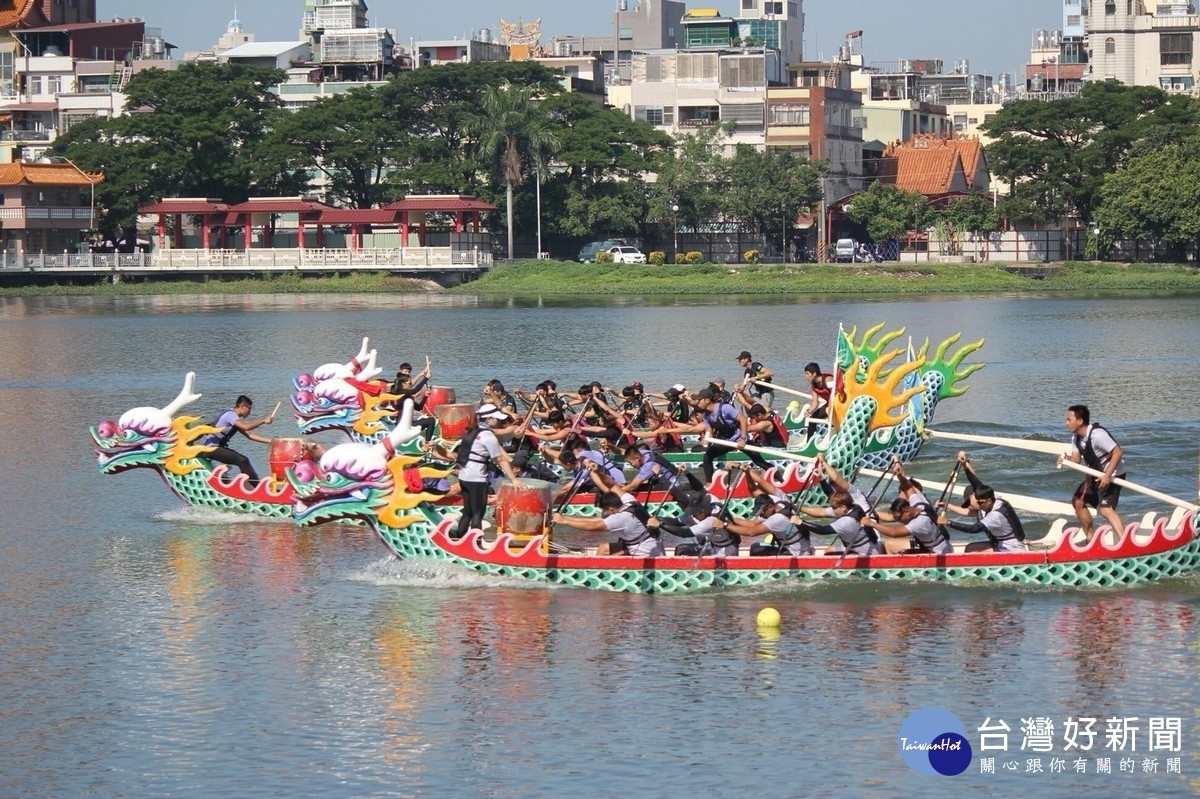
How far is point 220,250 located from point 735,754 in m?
74.7

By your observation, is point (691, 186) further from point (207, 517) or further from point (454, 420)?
point (207, 517)

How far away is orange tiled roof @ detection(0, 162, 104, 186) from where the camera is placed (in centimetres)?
8862

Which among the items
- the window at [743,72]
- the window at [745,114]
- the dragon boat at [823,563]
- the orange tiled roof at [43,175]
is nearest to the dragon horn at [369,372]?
the dragon boat at [823,563]

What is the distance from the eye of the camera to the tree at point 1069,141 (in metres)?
81.9

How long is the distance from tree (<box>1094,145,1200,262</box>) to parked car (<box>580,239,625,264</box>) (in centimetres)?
2429

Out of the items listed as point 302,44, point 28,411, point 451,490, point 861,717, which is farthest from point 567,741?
point 302,44

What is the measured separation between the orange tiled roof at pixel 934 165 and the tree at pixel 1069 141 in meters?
7.09

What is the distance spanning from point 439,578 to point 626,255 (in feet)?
221

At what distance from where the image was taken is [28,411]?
4103 centimetres

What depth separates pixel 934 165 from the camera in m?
93.9

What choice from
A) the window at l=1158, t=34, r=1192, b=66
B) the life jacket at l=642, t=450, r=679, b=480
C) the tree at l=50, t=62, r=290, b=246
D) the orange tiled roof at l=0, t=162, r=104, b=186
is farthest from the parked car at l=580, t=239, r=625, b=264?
the life jacket at l=642, t=450, r=679, b=480

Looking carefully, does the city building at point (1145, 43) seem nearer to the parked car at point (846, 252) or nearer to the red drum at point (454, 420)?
the parked car at point (846, 252)

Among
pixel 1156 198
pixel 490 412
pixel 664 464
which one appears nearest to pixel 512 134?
pixel 1156 198

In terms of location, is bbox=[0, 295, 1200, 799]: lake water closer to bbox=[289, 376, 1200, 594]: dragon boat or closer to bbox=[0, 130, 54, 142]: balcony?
bbox=[289, 376, 1200, 594]: dragon boat
